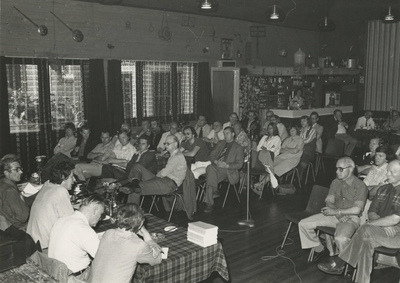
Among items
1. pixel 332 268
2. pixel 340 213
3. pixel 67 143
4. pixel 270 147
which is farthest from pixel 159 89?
pixel 332 268

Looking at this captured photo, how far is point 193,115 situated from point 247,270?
25.3 feet

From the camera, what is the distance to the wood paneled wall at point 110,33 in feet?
29.6

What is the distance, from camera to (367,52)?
51.1ft

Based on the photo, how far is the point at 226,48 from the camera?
13359 mm

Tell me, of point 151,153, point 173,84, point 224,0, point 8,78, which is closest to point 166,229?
point 151,153

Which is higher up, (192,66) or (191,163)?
(192,66)

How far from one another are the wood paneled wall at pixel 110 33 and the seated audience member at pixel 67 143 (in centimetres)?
170

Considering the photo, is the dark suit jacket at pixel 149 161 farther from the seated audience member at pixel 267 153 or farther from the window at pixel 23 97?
the window at pixel 23 97

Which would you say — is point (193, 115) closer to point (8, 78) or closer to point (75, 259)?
point (8, 78)

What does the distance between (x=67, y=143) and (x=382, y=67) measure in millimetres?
11004

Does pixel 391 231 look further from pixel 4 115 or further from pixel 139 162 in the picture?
pixel 4 115

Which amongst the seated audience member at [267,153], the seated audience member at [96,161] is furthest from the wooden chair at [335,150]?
the seated audience member at [96,161]

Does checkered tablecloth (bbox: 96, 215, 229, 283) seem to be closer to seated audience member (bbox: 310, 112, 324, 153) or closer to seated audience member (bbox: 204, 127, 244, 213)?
seated audience member (bbox: 204, 127, 244, 213)

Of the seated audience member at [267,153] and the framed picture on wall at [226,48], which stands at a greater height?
the framed picture on wall at [226,48]
